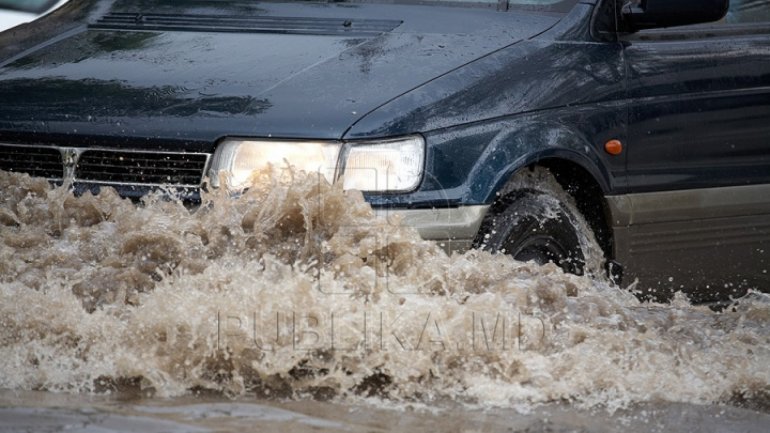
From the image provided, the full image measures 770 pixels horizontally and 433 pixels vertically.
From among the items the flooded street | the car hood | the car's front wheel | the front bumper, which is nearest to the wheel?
the car's front wheel

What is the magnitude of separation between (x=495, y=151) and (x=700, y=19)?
44.7 inches

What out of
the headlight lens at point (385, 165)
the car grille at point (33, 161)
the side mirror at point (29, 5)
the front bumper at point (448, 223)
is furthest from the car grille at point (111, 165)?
the side mirror at point (29, 5)

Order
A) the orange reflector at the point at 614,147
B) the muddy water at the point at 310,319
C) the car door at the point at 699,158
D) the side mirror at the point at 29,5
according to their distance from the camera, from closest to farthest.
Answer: the muddy water at the point at 310,319
the orange reflector at the point at 614,147
the car door at the point at 699,158
the side mirror at the point at 29,5

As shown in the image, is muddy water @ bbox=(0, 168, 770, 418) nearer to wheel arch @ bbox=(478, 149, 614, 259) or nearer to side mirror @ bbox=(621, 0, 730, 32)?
wheel arch @ bbox=(478, 149, 614, 259)

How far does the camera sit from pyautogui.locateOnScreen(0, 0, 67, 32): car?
6.94m

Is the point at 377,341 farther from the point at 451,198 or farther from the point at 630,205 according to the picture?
the point at 630,205

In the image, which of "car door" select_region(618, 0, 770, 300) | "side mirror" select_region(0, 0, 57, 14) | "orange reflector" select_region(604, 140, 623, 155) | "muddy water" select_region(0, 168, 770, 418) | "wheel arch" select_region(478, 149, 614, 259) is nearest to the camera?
"muddy water" select_region(0, 168, 770, 418)

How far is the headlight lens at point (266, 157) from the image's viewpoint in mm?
4727

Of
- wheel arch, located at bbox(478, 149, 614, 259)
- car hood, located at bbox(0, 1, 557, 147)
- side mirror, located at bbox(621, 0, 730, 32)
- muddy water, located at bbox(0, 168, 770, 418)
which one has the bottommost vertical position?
muddy water, located at bbox(0, 168, 770, 418)

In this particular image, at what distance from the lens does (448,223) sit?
483 cm

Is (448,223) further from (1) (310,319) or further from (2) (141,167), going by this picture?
(2) (141,167)

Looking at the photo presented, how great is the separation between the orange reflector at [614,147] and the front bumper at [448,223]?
794mm

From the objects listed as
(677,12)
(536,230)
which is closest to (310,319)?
(536,230)

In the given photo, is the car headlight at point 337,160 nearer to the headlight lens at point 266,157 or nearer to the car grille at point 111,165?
the headlight lens at point 266,157
